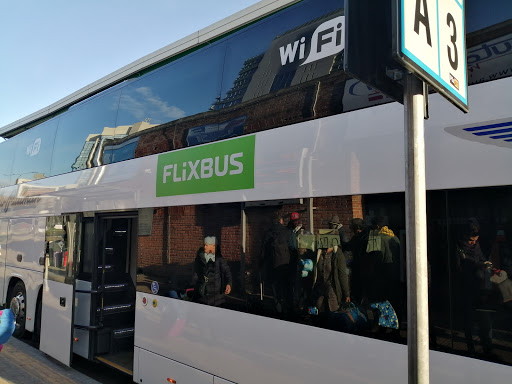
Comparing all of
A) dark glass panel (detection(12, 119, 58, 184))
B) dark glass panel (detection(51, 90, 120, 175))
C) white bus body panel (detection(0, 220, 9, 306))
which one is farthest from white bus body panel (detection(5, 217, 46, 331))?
dark glass panel (detection(51, 90, 120, 175))

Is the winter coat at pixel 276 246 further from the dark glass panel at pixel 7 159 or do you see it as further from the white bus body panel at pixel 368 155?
the dark glass panel at pixel 7 159

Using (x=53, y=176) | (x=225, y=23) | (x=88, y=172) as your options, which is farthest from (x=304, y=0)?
(x=53, y=176)

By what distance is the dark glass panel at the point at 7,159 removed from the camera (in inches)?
368

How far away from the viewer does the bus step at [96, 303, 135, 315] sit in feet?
20.9

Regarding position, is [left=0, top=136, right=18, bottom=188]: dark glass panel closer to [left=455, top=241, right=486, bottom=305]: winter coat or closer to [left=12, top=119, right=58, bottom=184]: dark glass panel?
[left=12, top=119, right=58, bottom=184]: dark glass panel

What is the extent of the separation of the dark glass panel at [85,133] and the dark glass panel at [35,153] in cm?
34

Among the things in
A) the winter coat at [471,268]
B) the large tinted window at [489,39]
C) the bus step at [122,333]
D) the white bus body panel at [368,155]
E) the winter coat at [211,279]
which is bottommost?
the bus step at [122,333]

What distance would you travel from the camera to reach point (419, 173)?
5.62 ft

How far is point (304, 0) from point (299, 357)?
117 inches

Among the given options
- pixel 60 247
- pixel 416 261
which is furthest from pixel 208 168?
pixel 60 247

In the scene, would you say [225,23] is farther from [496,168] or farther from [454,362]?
[454,362]

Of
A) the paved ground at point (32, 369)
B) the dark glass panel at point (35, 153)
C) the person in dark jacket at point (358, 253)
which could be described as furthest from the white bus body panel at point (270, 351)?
the dark glass panel at point (35, 153)

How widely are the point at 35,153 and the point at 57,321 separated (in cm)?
342

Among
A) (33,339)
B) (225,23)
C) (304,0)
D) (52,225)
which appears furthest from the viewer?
(33,339)
